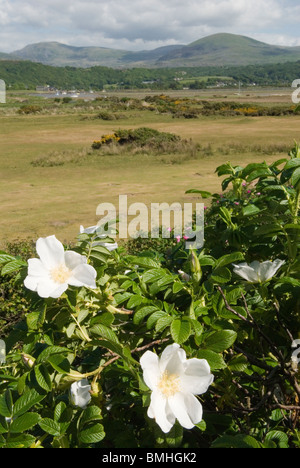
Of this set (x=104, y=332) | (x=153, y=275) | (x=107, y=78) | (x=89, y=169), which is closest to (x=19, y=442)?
(x=104, y=332)

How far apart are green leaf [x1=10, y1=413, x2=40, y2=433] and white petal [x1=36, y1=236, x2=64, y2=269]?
0.33 metres

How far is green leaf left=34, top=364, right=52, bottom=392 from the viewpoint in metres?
0.89

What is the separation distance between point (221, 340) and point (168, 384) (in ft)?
0.49

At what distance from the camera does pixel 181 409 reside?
33.6 inches

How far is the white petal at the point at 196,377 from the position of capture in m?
0.86

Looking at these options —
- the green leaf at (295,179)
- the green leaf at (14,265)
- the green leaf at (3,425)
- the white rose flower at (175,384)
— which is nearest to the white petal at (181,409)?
the white rose flower at (175,384)

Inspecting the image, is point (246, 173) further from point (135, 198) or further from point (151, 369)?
point (135, 198)

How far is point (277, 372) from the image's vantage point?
1.10 metres

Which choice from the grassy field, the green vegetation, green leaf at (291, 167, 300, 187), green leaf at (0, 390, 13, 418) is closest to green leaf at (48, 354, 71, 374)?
green leaf at (0, 390, 13, 418)

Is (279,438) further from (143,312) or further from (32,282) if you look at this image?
(32,282)

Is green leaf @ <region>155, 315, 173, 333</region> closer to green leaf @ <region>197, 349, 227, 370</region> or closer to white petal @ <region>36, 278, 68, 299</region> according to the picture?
green leaf @ <region>197, 349, 227, 370</region>

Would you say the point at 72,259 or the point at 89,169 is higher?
the point at 72,259
